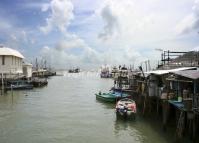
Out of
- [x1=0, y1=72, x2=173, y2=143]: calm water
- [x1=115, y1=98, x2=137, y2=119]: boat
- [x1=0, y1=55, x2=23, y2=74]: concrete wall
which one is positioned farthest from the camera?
[x1=0, y1=55, x2=23, y2=74]: concrete wall

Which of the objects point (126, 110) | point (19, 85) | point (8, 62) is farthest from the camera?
point (8, 62)

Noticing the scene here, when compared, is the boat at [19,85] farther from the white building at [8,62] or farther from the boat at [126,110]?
the boat at [126,110]

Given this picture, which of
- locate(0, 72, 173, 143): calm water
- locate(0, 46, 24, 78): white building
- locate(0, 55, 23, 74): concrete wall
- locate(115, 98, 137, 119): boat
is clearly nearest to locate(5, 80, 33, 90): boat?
locate(0, 46, 24, 78): white building

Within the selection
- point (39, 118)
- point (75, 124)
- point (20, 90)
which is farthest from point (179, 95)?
point (20, 90)

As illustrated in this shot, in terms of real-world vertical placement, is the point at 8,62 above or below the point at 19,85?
above

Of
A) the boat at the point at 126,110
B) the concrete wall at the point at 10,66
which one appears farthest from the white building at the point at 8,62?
the boat at the point at 126,110

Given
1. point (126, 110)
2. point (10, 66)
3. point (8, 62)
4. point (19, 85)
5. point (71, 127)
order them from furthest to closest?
1. point (10, 66)
2. point (8, 62)
3. point (19, 85)
4. point (126, 110)
5. point (71, 127)

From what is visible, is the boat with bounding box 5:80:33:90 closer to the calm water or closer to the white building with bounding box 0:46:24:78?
the white building with bounding box 0:46:24:78

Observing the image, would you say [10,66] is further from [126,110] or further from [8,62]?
[126,110]

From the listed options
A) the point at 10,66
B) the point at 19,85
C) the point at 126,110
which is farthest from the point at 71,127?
the point at 10,66

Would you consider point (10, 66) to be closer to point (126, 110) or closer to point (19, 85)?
point (19, 85)

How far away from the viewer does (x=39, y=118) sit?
107ft

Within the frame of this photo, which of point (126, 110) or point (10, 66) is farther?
point (10, 66)

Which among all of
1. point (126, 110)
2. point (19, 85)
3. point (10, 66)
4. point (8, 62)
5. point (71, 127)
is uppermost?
point (8, 62)
